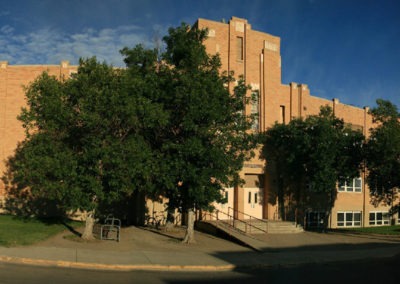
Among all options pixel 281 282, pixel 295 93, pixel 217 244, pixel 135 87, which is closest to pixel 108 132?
pixel 135 87

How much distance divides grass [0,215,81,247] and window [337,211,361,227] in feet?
71.1

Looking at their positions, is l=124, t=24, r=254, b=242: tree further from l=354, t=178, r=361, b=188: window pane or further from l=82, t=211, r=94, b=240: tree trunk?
l=354, t=178, r=361, b=188: window pane

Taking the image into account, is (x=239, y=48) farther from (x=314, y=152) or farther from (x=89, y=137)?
(x=89, y=137)

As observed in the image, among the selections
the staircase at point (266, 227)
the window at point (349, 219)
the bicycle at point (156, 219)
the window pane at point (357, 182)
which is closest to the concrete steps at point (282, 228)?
the staircase at point (266, 227)

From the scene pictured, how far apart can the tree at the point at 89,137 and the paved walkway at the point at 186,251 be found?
88.2 inches

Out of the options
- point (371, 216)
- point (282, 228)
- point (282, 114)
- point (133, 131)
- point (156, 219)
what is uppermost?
point (282, 114)

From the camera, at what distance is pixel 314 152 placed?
1070 inches

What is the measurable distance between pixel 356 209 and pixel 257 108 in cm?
1387

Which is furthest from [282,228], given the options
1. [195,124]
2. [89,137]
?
[89,137]

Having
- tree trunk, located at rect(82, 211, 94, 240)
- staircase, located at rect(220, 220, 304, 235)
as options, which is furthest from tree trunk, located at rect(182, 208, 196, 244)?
staircase, located at rect(220, 220, 304, 235)

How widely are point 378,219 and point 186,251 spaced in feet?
89.0

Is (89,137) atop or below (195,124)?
below

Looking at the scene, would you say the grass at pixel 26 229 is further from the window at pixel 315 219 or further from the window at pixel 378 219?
the window at pixel 378 219

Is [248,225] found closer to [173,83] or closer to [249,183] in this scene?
[249,183]
